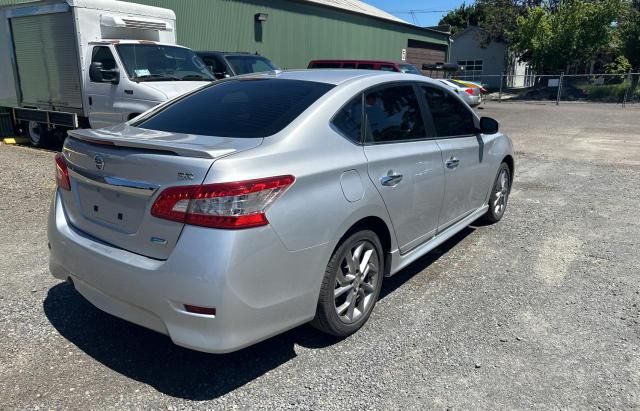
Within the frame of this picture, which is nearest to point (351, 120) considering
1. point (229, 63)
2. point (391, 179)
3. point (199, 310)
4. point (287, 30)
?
point (391, 179)

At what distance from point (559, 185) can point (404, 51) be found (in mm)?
21355

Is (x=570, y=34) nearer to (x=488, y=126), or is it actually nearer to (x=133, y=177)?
(x=488, y=126)

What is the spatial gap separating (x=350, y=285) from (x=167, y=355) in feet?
3.90

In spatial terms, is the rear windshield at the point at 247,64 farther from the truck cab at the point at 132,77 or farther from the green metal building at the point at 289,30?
the green metal building at the point at 289,30

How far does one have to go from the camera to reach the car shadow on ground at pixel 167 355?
9.45 feet

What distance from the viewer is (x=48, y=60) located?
991 cm

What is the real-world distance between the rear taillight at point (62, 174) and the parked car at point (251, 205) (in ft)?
0.05

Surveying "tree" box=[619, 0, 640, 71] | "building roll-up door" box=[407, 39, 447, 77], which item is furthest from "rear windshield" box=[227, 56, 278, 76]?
"tree" box=[619, 0, 640, 71]

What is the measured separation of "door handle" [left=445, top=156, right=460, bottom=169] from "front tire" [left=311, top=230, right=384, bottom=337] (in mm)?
1117

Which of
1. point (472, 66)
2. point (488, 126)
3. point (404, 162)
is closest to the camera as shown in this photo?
point (404, 162)

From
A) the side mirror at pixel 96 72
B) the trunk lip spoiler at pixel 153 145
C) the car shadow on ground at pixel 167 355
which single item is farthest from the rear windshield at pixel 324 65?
the trunk lip spoiler at pixel 153 145

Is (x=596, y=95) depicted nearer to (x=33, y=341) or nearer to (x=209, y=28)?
(x=209, y=28)

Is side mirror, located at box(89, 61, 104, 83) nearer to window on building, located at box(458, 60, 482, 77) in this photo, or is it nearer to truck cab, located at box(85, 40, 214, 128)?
truck cab, located at box(85, 40, 214, 128)

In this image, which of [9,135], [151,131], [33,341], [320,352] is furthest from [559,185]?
[9,135]
